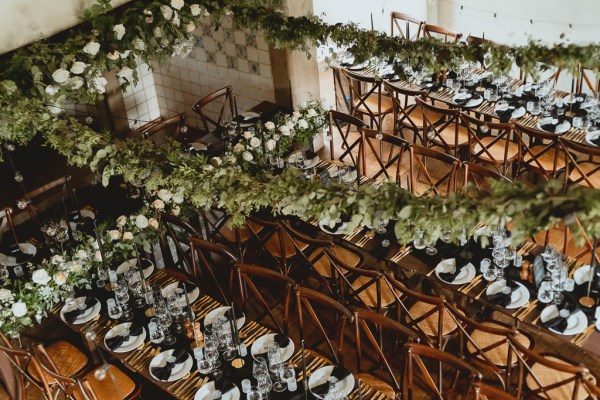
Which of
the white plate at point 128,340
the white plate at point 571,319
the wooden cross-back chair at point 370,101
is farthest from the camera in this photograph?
the wooden cross-back chair at point 370,101

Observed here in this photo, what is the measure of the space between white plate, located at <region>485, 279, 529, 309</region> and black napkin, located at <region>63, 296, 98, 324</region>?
118 inches

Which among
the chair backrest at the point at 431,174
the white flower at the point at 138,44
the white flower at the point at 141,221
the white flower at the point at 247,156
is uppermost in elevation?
the white flower at the point at 138,44

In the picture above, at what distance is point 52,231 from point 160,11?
85.4 inches

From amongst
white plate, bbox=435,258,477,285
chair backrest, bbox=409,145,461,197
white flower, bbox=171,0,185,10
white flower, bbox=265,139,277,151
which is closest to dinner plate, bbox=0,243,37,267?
white flower, bbox=265,139,277,151

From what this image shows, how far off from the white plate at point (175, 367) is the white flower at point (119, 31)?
8.62 ft

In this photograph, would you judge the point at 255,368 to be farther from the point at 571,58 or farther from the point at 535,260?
the point at 571,58

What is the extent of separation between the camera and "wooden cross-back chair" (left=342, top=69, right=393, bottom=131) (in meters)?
8.12

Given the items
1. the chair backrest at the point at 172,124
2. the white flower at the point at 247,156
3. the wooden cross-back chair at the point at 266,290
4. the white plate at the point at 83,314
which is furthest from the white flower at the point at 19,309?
the chair backrest at the point at 172,124

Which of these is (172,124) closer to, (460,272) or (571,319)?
(460,272)

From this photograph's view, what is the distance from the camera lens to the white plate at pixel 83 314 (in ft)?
18.7

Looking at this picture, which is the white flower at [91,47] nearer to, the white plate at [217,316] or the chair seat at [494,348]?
the white plate at [217,316]

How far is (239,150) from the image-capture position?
6980 mm

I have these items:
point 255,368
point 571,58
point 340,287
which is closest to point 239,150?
point 340,287

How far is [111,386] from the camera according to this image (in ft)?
18.0
